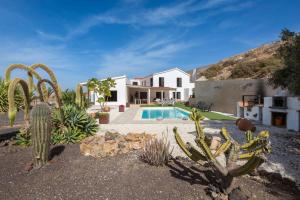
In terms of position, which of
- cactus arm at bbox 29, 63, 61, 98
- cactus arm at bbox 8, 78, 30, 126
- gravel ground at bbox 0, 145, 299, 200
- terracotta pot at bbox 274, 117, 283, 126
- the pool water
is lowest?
gravel ground at bbox 0, 145, 299, 200

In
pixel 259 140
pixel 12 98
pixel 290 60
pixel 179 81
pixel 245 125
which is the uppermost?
pixel 179 81

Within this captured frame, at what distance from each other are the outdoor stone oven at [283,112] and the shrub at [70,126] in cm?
1163

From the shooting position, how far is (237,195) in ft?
12.8

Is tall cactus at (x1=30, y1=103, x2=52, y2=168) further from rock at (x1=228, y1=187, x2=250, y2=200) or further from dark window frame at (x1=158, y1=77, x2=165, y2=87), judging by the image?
dark window frame at (x1=158, y1=77, x2=165, y2=87)

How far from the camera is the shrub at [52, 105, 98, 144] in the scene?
339 inches

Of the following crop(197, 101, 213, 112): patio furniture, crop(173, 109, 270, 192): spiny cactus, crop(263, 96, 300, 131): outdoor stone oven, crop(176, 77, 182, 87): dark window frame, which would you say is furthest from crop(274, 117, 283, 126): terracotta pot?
crop(176, 77, 182, 87): dark window frame

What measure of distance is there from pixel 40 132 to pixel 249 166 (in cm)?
552

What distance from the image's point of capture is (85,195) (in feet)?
14.0

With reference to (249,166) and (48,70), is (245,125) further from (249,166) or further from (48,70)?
(48,70)

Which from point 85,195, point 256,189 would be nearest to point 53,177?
point 85,195

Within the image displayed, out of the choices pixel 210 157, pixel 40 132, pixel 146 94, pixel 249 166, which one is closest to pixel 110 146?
pixel 40 132

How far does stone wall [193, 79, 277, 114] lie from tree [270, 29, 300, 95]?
6.52 meters

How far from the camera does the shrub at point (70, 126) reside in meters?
8.60

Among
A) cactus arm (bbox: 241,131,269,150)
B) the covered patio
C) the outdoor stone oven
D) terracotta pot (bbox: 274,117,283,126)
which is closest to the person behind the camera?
cactus arm (bbox: 241,131,269,150)
